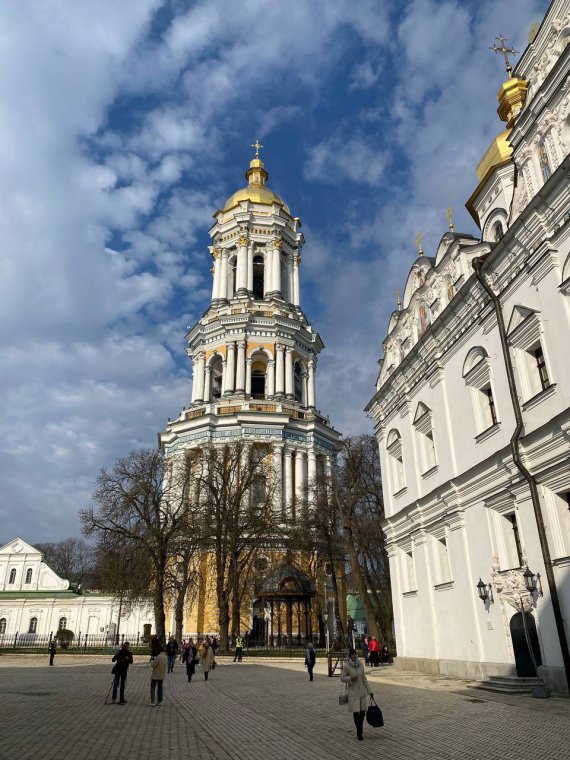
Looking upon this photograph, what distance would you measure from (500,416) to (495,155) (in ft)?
31.5

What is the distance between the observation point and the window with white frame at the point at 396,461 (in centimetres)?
2384

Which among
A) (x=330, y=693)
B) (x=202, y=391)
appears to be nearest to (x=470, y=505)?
(x=330, y=693)

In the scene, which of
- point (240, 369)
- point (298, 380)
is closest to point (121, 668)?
point (240, 369)

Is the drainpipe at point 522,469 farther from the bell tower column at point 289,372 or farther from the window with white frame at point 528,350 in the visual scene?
the bell tower column at point 289,372

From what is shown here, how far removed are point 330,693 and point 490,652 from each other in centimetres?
423

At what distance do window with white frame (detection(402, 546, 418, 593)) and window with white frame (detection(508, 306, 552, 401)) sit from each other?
9.19 meters

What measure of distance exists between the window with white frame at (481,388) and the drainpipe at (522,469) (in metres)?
1.22

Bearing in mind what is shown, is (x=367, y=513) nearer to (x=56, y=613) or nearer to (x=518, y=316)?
(x=518, y=316)

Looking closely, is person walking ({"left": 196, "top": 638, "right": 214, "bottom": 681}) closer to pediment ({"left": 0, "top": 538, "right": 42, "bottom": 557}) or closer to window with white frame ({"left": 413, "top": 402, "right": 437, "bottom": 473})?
window with white frame ({"left": 413, "top": 402, "right": 437, "bottom": 473})

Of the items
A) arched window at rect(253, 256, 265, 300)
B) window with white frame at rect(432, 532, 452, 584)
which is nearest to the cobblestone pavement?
window with white frame at rect(432, 532, 452, 584)

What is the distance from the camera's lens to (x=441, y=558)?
19.6m

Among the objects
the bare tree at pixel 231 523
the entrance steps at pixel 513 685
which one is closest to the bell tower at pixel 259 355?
the bare tree at pixel 231 523

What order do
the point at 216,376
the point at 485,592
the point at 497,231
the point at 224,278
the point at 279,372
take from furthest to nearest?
the point at 224,278 → the point at 216,376 → the point at 279,372 → the point at 497,231 → the point at 485,592

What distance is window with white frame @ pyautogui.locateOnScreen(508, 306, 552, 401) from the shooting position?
14766 mm
